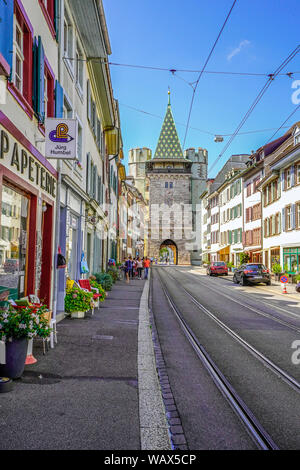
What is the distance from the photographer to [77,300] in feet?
33.5

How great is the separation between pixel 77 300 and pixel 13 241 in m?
3.49

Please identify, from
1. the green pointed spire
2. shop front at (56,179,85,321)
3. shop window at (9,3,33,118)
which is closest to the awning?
the green pointed spire

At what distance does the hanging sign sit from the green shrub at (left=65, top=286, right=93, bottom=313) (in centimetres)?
395

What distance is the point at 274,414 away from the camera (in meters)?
4.35

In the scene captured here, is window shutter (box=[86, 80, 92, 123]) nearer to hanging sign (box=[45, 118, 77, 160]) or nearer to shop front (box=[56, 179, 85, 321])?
shop front (box=[56, 179, 85, 321])

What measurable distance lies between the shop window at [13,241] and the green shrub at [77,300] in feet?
8.41

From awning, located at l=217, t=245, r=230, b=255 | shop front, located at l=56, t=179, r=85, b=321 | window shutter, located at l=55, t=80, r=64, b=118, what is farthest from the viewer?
awning, located at l=217, t=245, r=230, b=255

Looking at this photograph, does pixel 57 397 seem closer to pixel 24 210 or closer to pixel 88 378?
pixel 88 378

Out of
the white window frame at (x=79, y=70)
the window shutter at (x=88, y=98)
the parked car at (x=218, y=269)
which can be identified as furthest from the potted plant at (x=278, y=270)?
the white window frame at (x=79, y=70)

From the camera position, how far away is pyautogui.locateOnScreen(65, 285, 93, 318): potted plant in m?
10.1

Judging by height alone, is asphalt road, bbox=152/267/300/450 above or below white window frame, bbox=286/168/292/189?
below

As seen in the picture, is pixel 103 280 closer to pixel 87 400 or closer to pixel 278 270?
pixel 87 400

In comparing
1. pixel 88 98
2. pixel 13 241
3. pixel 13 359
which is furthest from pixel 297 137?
pixel 13 359

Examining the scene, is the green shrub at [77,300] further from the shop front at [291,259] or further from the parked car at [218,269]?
the parked car at [218,269]
